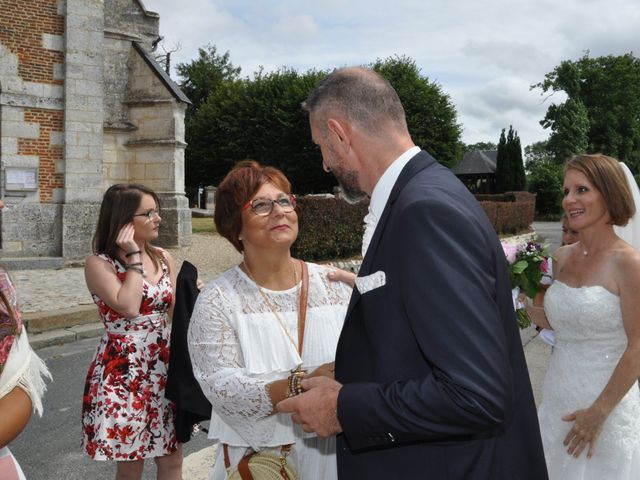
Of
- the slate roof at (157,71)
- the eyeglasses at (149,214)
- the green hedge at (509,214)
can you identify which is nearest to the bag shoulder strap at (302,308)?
the eyeglasses at (149,214)

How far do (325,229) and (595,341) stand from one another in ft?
37.6

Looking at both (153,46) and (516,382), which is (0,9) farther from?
(516,382)

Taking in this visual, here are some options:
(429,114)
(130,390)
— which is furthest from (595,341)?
(429,114)

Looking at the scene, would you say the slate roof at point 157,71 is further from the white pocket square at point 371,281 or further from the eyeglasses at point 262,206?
the white pocket square at point 371,281

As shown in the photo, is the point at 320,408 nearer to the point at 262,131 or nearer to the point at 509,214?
the point at 509,214

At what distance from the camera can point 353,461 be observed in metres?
1.65

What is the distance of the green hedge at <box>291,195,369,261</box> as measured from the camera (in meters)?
14.1

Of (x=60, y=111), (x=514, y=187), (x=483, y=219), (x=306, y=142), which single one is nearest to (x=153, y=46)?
(x=60, y=111)

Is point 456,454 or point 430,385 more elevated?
point 430,385

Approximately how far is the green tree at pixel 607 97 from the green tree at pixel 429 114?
19297 millimetres

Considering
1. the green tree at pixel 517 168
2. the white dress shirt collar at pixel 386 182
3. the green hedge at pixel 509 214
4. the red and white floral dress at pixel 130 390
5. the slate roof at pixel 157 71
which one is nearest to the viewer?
the white dress shirt collar at pixel 386 182

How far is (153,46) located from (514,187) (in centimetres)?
3384

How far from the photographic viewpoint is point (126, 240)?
334 centimetres

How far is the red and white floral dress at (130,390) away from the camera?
119 inches
